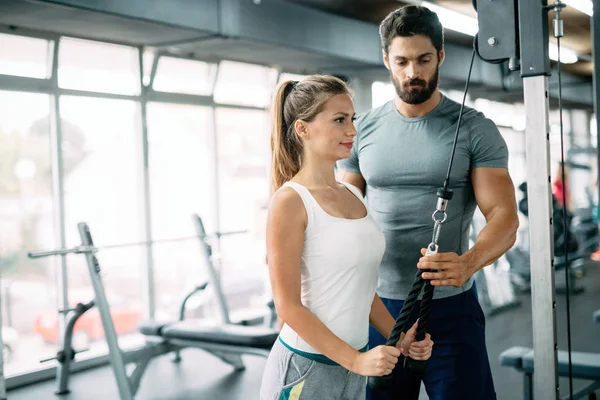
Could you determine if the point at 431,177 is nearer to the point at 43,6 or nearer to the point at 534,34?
the point at 534,34

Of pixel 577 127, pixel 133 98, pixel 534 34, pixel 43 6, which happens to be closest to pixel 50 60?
pixel 133 98

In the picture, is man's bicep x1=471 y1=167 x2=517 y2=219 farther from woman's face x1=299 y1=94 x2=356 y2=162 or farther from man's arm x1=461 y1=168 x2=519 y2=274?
woman's face x1=299 y1=94 x2=356 y2=162

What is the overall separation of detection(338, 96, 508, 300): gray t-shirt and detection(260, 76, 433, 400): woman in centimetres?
23

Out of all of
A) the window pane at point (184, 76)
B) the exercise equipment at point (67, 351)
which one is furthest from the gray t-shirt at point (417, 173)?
the window pane at point (184, 76)

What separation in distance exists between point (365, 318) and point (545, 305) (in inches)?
14.2

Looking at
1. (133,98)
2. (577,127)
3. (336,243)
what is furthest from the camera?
(577,127)

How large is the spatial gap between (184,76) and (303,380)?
516 cm

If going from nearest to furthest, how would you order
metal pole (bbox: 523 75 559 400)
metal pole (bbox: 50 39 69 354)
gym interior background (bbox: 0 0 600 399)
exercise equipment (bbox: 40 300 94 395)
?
metal pole (bbox: 523 75 559 400)
exercise equipment (bbox: 40 300 94 395)
gym interior background (bbox: 0 0 600 399)
metal pole (bbox: 50 39 69 354)

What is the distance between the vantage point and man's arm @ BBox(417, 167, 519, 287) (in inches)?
55.7

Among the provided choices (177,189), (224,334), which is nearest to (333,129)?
(224,334)

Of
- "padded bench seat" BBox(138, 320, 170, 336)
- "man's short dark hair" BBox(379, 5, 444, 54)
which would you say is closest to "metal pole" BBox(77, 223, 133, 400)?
"padded bench seat" BBox(138, 320, 170, 336)

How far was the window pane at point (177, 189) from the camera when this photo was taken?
5.88 m

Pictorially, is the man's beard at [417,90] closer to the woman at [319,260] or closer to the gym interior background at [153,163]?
the woman at [319,260]

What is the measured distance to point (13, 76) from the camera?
4730 mm
